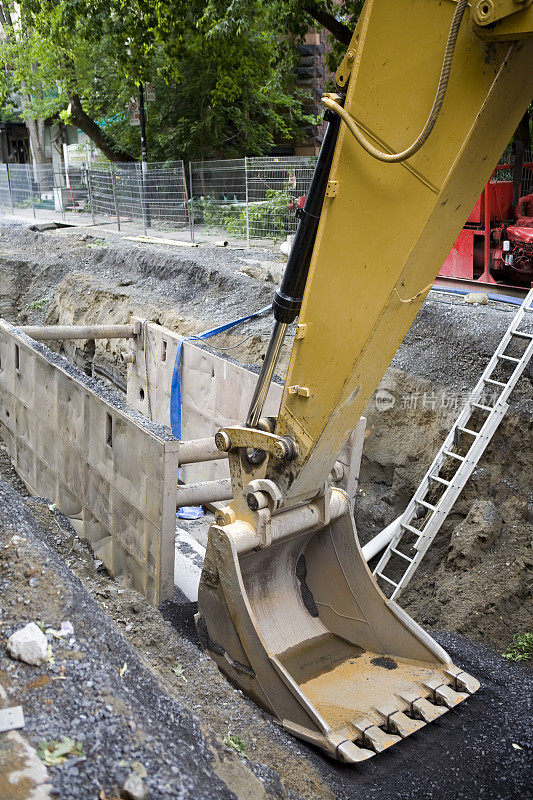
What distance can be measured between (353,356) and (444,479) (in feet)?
12.8

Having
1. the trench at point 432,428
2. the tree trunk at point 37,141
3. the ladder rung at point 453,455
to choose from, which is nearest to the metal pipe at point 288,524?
the trench at point 432,428

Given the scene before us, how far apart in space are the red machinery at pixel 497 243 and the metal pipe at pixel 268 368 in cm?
666

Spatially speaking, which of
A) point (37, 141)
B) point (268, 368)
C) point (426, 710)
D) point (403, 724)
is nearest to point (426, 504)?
point (426, 710)

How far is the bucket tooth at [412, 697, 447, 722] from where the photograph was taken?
454 cm

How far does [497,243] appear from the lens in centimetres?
1085

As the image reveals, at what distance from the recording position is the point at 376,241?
12.4 ft

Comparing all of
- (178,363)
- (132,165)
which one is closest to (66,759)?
(178,363)

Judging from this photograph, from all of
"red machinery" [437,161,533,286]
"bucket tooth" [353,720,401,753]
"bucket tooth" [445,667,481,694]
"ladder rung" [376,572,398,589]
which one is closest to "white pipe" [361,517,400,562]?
"ladder rung" [376,572,398,589]

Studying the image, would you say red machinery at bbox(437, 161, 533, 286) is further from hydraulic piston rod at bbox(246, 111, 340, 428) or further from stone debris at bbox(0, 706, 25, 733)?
stone debris at bbox(0, 706, 25, 733)

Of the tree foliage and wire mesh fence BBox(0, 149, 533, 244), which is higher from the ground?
the tree foliage

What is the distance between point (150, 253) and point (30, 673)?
12.4 meters

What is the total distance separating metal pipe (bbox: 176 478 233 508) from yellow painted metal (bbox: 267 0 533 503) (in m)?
2.32

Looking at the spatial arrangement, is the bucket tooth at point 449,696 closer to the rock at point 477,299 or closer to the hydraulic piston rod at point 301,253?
the hydraulic piston rod at point 301,253

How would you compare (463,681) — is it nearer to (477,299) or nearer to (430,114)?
(430,114)
